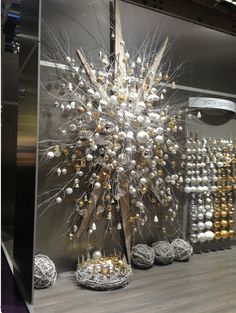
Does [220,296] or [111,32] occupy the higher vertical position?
[111,32]

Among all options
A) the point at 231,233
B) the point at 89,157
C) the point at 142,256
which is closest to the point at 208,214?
the point at 231,233

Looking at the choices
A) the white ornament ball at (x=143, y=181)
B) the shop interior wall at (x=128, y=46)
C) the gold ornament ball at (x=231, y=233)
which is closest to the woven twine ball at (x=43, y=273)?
the shop interior wall at (x=128, y=46)

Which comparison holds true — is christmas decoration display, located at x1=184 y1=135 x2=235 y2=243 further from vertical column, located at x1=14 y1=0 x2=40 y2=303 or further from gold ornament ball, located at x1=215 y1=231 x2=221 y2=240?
vertical column, located at x1=14 y1=0 x2=40 y2=303

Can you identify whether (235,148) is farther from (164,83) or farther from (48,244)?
(48,244)

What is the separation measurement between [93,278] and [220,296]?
3.18ft

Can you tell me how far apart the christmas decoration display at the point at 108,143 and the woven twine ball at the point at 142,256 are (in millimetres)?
13

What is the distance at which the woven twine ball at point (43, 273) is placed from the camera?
2553 mm

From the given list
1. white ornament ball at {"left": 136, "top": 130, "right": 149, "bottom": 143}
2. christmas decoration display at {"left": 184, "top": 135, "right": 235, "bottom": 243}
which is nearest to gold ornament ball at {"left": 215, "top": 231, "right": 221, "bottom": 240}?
christmas decoration display at {"left": 184, "top": 135, "right": 235, "bottom": 243}

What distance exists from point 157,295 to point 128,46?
229 cm

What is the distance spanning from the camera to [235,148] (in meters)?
3.97

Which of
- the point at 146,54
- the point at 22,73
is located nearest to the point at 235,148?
the point at 146,54

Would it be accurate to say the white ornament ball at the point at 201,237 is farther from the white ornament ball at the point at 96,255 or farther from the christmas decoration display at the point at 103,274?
the white ornament ball at the point at 96,255

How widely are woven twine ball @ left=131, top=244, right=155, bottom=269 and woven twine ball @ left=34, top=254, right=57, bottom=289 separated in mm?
799

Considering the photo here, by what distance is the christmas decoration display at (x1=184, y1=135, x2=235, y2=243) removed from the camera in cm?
359
